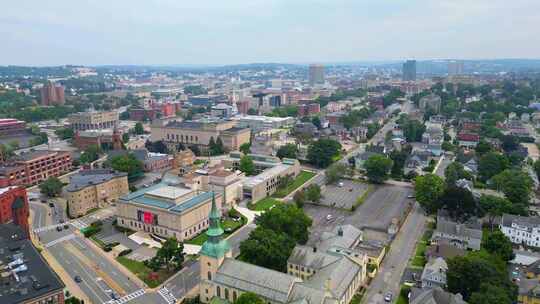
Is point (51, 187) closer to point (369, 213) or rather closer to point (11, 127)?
point (369, 213)

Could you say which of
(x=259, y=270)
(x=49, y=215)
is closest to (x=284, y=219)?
(x=259, y=270)

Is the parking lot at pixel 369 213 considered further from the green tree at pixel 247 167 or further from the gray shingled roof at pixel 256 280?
the gray shingled roof at pixel 256 280

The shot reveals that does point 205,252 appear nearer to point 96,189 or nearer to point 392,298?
point 392,298

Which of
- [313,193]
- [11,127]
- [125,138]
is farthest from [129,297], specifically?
[11,127]

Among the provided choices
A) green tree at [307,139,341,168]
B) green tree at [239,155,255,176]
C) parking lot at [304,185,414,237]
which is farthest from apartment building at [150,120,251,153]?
parking lot at [304,185,414,237]

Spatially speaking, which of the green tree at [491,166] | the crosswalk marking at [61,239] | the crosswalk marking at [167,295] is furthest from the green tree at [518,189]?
the crosswalk marking at [61,239]

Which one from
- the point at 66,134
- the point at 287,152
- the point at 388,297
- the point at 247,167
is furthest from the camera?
the point at 66,134

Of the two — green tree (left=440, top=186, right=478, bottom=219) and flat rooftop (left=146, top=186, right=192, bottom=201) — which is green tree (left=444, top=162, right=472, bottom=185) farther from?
flat rooftop (left=146, top=186, right=192, bottom=201)
